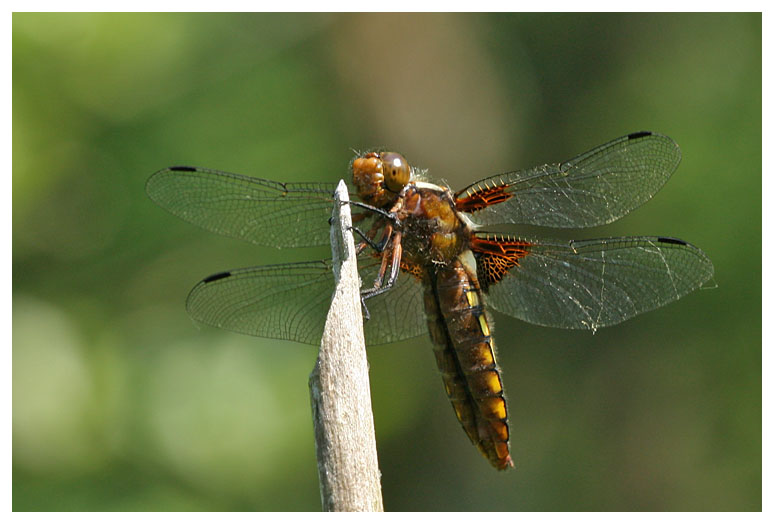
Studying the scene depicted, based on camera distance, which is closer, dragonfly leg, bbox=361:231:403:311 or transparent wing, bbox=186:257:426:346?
dragonfly leg, bbox=361:231:403:311

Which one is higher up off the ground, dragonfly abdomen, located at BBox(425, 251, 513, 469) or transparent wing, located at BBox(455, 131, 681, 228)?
transparent wing, located at BBox(455, 131, 681, 228)

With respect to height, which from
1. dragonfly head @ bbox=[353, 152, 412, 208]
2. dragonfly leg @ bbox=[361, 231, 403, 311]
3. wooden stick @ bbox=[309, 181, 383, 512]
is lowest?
wooden stick @ bbox=[309, 181, 383, 512]

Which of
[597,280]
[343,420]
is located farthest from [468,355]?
[343,420]

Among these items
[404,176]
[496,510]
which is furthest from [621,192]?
[496,510]

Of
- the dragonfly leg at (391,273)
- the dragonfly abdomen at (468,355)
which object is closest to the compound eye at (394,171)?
the dragonfly leg at (391,273)

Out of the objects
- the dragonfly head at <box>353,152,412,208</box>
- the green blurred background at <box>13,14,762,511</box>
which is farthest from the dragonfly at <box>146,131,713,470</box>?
the green blurred background at <box>13,14,762,511</box>

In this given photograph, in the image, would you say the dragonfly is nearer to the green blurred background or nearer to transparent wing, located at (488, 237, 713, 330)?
transparent wing, located at (488, 237, 713, 330)
